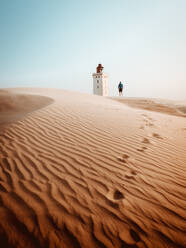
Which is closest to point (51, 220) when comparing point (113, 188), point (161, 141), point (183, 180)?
point (113, 188)

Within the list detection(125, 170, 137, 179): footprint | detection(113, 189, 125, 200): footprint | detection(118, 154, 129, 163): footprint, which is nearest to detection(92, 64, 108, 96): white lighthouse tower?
detection(118, 154, 129, 163): footprint

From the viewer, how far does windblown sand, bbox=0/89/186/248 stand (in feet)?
5.13

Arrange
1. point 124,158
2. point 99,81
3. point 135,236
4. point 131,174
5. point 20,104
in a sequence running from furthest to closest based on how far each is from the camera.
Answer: point 99,81
point 20,104
point 124,158
point 131,174
point 135,236

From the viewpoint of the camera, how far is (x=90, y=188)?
7.09 feet

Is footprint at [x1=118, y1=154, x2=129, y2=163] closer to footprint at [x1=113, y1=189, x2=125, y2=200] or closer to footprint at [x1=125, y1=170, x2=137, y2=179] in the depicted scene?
footprint at [x1=125, y1=170, x2=137, y2=179]

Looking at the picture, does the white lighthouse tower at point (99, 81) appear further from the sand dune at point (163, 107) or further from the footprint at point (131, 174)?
the footprint at point (131, 174)

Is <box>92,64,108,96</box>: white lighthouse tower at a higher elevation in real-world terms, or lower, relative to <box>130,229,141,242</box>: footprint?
higher

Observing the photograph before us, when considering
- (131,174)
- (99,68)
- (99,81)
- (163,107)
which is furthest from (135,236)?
(99,68)

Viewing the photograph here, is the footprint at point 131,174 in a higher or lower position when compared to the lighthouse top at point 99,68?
lower

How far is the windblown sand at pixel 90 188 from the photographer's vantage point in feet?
5.13

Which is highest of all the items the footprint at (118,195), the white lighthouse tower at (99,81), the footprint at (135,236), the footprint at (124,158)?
the white lighthouse tower at (99,81)

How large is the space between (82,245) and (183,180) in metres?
1.97

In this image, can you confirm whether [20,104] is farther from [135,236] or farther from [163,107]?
[163,107]

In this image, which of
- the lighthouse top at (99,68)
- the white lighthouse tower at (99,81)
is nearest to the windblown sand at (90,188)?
the white lighthouse tower at (99,81)
